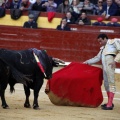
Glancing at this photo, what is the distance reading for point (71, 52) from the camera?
15.1 m

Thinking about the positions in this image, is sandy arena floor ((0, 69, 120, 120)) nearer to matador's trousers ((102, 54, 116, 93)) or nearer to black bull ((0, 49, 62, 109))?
black bull ((0, 49, 62, 109))

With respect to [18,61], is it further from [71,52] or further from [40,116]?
[71,52]

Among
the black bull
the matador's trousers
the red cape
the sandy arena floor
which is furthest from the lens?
the red cape

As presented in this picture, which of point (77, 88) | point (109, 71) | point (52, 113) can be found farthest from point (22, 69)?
point (109, 71)

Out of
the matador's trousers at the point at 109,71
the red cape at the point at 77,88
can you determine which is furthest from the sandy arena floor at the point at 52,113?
the matador's trousers at the point at 109,71

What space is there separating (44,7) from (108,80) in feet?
21.6

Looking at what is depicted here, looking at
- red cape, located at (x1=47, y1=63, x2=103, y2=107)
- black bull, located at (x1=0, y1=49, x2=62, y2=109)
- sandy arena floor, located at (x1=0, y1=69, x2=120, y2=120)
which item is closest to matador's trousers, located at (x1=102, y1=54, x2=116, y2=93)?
red cape, located at (x1=47, y1=63, x2=103, y2=107)

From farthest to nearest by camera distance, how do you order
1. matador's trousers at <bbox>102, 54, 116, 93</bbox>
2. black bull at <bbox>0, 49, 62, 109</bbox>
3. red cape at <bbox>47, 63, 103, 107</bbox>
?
red cape at <bbox>47, 63, 103, 107</bbox>, matador's trousers at <bbox>102, 54, 116, 93</bbox>, black bull at <bbox>0, 49, 62, 109</bbox>

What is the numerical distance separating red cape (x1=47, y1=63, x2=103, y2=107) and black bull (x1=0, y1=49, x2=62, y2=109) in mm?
487

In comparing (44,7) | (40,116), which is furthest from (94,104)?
(44,7)

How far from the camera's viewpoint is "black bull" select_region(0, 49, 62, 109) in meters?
8.47

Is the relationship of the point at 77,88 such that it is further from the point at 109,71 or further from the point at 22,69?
the point at 22,69

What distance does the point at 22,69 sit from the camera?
8.63m

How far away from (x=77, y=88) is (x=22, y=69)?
1.15 meters
